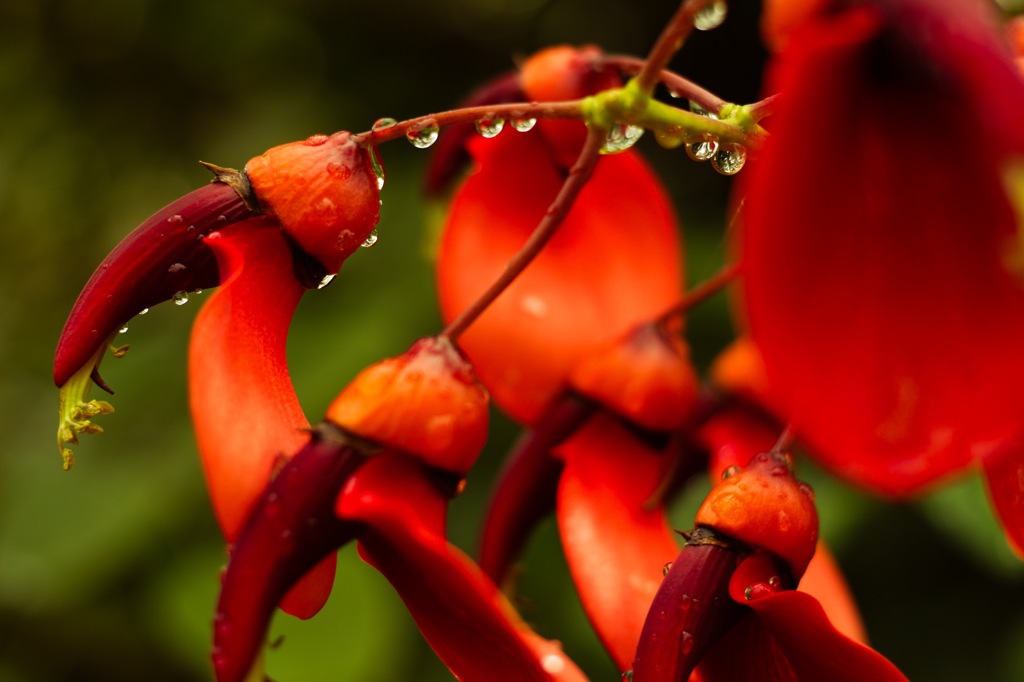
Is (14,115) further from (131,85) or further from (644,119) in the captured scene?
(644,119)

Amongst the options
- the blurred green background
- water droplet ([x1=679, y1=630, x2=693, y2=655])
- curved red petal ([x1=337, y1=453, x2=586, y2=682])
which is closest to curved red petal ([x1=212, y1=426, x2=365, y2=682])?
curved red petal ([x1=337, y1=453, x2=586, y2=682])

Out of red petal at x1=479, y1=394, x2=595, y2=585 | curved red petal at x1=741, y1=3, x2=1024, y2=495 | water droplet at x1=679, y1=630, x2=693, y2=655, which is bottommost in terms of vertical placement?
red petal at x1=479, y1=394, x2=595, y2=585

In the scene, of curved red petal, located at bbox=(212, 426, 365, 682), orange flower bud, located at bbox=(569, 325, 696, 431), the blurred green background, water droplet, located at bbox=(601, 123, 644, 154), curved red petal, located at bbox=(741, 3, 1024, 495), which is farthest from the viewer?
the blurred green background

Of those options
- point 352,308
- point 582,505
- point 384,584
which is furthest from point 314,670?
point 582,505

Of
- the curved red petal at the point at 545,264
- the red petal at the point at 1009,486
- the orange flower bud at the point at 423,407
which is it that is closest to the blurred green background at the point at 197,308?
the curved red petal at the point at 545,264

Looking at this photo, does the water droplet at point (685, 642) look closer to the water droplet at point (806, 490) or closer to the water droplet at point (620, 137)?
the water droplet at point (806, 490)

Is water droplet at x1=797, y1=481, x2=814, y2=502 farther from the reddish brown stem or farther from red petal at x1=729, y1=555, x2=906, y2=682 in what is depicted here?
the reddish brown stem

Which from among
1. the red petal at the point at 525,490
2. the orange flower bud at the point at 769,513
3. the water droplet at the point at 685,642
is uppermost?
the orange flower bud at the point at 769,513
